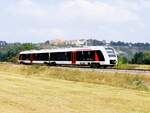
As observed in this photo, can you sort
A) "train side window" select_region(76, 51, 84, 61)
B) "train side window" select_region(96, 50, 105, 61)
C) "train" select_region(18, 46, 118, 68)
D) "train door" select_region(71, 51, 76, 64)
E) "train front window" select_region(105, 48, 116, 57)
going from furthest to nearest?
"train door" select_region(71, 51, 76, 64) < "train side window" select_region(76, 51, 84, 61) < "train front window" select_region(105, 48, 116, 57) < "train" select_region(18, 46, 118, 68) < "train side window" select_region(96, 50, 105, 61)

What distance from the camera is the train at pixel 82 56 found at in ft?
157

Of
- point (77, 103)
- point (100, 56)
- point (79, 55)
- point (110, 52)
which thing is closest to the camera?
point (77, 103)

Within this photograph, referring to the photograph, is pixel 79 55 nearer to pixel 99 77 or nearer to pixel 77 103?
pixel 99 77

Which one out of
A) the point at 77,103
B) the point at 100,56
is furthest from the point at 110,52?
the point at 77,103

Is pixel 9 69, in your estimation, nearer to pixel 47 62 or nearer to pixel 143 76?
pixel 47 62

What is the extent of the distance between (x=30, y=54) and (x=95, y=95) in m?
44.7

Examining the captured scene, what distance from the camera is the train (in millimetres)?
47812

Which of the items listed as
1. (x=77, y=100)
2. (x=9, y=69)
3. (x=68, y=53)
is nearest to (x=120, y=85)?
(x=77, y=100)

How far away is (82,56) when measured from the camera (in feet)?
166

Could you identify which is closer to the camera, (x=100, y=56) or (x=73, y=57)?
(x=100, y=56)

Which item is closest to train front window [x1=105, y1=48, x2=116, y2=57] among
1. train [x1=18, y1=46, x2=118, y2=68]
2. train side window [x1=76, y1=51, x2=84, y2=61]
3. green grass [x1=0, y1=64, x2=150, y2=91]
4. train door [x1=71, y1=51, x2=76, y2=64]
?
train [x1=18, y1=46, x2=118, y2=68]

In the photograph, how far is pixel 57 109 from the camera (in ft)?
59.0

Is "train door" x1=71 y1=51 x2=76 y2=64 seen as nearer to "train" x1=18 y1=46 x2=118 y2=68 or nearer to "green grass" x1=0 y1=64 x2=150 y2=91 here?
"train" x1=18 y1=46 x2=118 y2=68

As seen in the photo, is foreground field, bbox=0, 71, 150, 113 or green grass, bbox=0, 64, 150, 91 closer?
foreground field, bbox=0, 71, 150, 113
